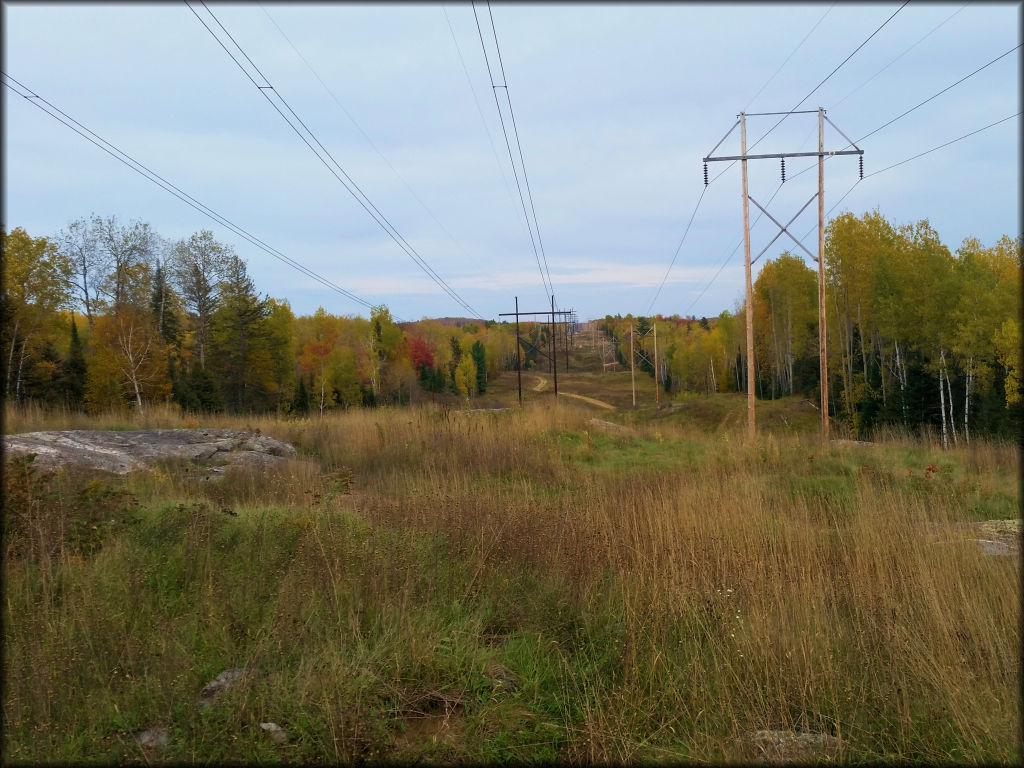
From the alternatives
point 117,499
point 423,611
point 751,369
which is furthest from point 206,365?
point 423,611

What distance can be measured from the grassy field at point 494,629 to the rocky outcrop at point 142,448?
2.81 m

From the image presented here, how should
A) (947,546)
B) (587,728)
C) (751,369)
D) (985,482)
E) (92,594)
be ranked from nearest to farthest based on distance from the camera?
(587,728), (92,594), (947,546), (985,482), (751,369)

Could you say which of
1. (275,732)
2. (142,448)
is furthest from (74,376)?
(275,732)

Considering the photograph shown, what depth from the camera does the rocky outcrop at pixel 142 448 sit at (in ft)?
28.4

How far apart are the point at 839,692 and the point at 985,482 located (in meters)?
9.13

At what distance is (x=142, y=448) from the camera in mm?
10289

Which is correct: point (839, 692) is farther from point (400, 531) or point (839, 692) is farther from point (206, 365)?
point (206, 365)

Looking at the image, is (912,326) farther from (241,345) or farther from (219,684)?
(241,345)

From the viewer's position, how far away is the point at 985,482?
387 inches

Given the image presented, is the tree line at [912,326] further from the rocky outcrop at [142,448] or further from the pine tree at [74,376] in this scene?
the pine tree at [74,376]

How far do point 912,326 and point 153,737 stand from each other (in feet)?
107

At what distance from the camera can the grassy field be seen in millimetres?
2781

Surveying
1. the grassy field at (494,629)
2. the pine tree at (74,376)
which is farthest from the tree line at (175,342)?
the grassy field at (494,629)

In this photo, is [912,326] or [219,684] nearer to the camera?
[219,684]
